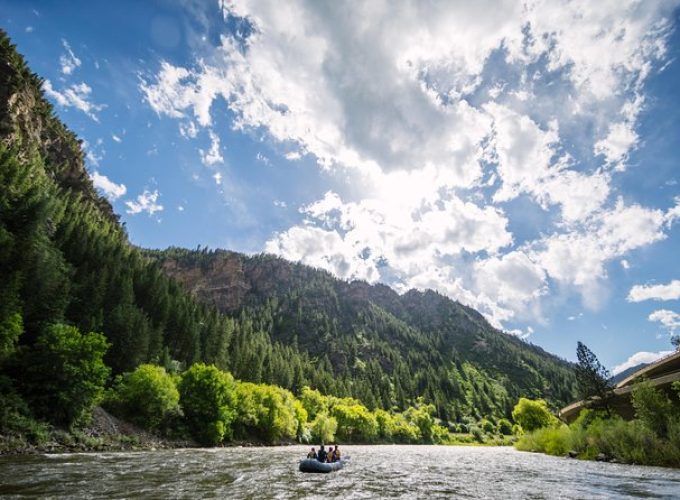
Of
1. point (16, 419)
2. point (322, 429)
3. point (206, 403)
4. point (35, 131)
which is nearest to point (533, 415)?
point (322, 429)

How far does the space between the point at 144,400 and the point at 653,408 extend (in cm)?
7000

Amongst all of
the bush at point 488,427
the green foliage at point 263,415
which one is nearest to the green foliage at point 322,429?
the green foliage at point 263,415

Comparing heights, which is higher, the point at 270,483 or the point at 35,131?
the point at 35,131

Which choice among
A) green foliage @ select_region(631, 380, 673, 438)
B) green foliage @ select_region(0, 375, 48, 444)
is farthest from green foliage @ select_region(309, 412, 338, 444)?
green foliage @ select_region(631, 380, 673, 438)

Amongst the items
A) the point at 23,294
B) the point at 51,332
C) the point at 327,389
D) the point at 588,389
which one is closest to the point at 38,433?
the point at 51,332

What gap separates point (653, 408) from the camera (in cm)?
3772

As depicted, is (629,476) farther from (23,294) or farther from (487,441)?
(487,441)

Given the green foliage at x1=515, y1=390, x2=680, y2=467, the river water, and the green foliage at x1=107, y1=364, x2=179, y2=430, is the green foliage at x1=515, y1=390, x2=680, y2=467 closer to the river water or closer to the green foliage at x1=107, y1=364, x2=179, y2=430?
the river water

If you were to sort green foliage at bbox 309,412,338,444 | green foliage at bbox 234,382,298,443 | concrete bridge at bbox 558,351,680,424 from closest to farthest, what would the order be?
1. concrete bridge at bbox 558,351,680,424
2. green foliage at bbox 234,382,298,443
3. green foliage at bbox 309,412,338,444

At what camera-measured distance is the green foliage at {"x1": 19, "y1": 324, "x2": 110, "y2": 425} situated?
1823 inches

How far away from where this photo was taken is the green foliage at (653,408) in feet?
122

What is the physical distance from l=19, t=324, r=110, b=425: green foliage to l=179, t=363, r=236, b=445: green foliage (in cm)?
2388

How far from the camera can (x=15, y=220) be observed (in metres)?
64.2

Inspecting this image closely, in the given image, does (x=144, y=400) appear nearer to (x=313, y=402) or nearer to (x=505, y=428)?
(x=313, y=402)
